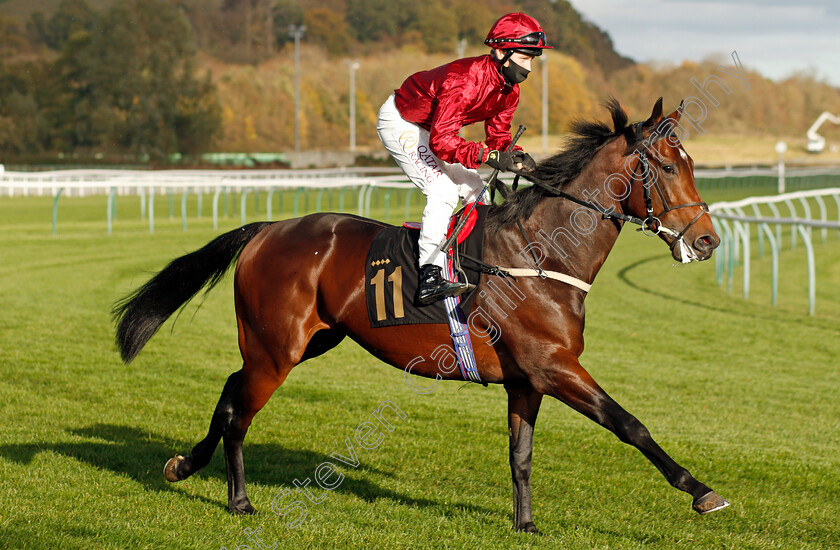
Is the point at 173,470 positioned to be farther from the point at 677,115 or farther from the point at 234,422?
the point at 677,115

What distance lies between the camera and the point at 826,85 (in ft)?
216

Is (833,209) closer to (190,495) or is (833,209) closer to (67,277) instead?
(67,277)

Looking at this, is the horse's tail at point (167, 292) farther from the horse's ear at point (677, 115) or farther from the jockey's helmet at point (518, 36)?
the horse's ear at point (677, 115)

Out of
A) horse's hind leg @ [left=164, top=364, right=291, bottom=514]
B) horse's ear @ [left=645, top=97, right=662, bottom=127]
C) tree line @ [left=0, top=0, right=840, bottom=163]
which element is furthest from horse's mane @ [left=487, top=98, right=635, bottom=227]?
tree line @ [left=0, top=0, right=840, bottom=163]

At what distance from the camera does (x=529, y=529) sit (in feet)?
11.5

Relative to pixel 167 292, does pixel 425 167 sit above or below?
above

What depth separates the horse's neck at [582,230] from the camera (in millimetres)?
3467

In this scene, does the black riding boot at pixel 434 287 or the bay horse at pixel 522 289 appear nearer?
the bay horse at pixel 522 289

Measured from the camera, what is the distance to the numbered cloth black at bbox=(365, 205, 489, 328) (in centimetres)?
358

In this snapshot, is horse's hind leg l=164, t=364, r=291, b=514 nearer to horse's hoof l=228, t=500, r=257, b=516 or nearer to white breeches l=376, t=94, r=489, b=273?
horse's hoof l=228, t=500, r=257, b=516

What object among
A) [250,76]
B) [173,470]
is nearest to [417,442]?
[173,470]

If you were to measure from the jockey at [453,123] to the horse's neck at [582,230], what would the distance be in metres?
0.24

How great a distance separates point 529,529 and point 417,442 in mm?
1439

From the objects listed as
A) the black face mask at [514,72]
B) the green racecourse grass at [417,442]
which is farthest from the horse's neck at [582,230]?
the green racecourse grass at [417,442]
